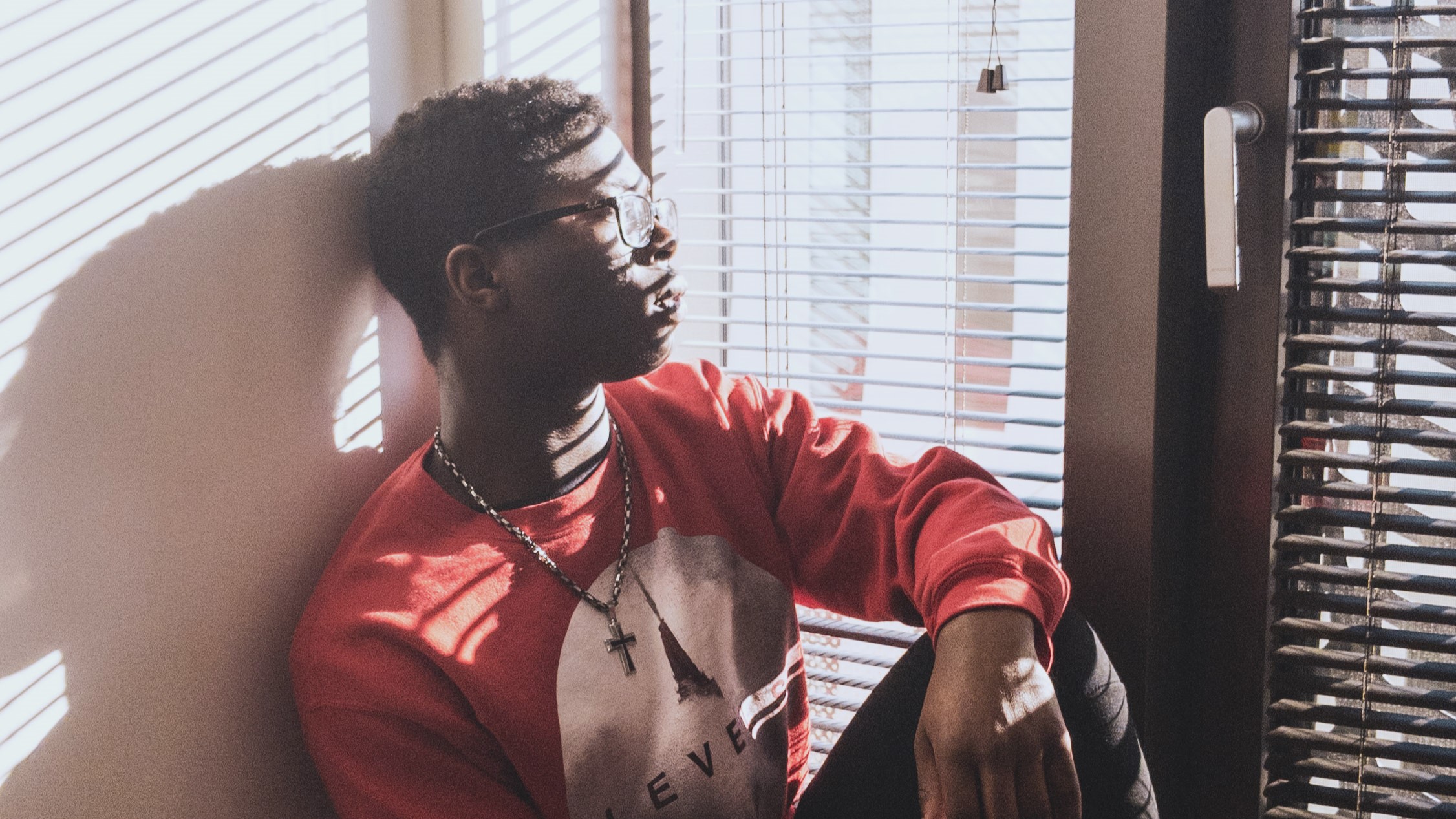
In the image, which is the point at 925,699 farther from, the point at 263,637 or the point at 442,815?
the point at 263,637

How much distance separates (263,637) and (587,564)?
32cm

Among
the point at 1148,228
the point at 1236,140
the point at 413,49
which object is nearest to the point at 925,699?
the point at 1148,228

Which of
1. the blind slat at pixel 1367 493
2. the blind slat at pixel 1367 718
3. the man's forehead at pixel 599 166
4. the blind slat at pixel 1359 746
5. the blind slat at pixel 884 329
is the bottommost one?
the blind slat at pixel 1359 746

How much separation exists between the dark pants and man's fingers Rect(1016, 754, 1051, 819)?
14 cm

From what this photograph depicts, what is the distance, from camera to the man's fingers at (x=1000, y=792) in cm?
90

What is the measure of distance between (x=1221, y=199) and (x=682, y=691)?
70 centimetres

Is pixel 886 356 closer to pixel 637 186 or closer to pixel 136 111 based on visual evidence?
pixel 637 186

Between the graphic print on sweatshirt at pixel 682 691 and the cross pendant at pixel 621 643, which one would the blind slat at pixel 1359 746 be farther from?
the cross pendant at pixel 621 643

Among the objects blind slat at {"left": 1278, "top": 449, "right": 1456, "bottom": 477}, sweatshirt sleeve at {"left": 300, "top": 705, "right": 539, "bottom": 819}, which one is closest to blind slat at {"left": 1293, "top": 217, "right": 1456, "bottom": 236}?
blind slat at {"left": 1278, "top": 449, "right": 1456, "bottom": 477}

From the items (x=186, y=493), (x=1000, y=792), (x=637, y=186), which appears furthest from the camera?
(x=637, y=186)

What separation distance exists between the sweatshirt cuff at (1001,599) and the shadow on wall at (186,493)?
2.09 ft

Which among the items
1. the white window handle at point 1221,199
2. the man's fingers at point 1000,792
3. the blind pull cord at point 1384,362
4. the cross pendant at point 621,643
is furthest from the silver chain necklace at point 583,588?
the blind pull cord at point 1384,362

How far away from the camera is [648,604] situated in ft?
3.89

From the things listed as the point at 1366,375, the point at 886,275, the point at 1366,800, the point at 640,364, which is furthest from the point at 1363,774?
the point at 640,364
